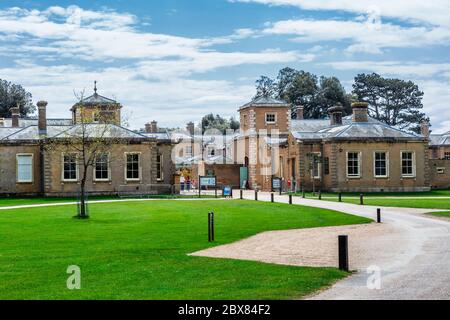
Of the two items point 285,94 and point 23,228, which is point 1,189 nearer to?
point 23,228

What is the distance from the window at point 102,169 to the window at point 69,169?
60.0 inches

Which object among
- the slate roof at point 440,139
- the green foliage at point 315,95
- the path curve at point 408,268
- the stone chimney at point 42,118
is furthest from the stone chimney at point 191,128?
the path curve at point 408,268

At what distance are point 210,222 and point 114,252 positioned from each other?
373 cm

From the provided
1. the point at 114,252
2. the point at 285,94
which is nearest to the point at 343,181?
the point at 114,252

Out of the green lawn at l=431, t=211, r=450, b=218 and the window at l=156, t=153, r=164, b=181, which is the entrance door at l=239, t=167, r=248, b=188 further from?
the green lawn at l=431, t=211, r=450, b=218

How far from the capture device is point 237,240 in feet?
67.8

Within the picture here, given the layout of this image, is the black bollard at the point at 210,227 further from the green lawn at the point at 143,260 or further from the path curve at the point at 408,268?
the path curve at the point at 408,268

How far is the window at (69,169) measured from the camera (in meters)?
50.9

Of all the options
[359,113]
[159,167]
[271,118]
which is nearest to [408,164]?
[359,113]

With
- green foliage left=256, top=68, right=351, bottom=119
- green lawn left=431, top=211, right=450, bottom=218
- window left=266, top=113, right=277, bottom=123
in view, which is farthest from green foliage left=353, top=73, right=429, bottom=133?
green lawn left=431, top=211, right=450, bottom=218

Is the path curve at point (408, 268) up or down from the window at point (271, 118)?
down

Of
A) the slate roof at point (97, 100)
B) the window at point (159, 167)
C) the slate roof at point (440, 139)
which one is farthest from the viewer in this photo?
the slate roof at point (440, 139)

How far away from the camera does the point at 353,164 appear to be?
53.9m

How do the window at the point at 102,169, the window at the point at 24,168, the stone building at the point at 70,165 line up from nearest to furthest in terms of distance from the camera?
the stone building at the point at 70,165
the window at the point at 102,169
the window at the point at 24,168
